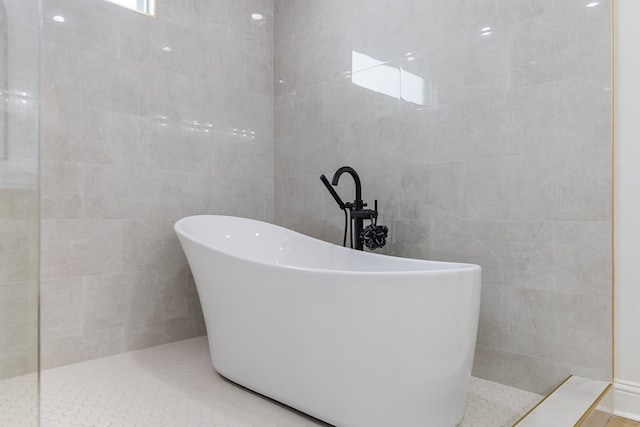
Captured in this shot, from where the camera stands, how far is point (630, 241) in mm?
1557

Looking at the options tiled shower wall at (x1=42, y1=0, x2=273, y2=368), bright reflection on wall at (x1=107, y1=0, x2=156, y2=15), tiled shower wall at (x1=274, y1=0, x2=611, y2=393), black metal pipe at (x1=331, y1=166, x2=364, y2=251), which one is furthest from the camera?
bright reflection on wall at (x1=107, y1=0, x2=156, y2=15)

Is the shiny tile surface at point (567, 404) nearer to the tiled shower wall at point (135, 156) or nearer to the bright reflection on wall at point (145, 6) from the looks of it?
the tiled shower wall at point (135, 156)

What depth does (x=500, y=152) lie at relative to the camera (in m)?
1.85

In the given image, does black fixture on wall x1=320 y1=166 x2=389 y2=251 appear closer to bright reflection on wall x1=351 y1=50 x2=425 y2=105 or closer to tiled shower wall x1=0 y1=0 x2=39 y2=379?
bright reflection on wall x1=351 y1=50 x2=425 y2=105

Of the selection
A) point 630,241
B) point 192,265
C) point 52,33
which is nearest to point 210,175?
point 192,265

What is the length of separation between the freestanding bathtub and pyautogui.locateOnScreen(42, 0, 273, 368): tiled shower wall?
0.81 m

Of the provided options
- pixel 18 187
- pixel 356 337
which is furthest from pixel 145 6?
pixel 356 337

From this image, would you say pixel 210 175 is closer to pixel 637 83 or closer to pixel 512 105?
pixel 512 105

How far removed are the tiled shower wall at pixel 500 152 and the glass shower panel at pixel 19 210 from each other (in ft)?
5.28

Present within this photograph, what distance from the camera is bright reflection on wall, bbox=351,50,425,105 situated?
2.15 meters

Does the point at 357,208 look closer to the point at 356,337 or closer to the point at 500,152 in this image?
the point at 500,152

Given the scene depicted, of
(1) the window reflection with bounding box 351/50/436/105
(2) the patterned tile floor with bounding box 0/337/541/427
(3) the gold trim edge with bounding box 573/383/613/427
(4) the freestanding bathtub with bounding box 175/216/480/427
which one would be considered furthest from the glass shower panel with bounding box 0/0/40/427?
(1) the window reflection with bounding box 351/50/436/105

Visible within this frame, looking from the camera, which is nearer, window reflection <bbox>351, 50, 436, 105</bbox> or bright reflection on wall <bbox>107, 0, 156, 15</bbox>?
window reflection <bbox>351, 50, 436, 105</bbox>

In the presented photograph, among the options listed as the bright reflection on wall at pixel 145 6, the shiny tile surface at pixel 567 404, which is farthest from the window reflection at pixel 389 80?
the shiny tile surface at pixel 567 404
